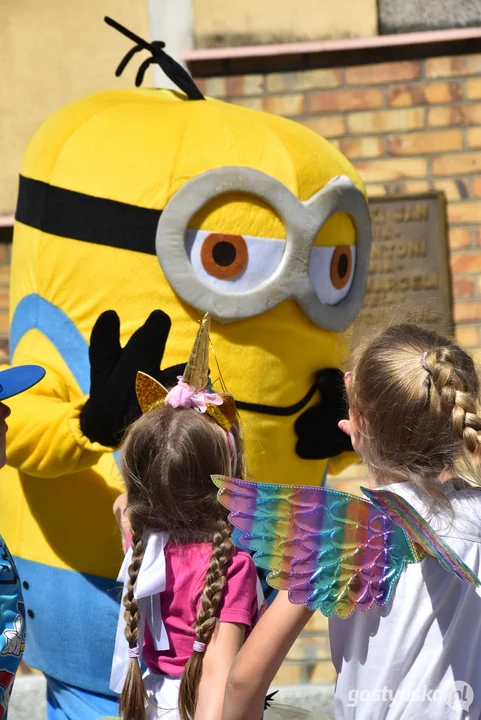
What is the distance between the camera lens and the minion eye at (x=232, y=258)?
2.29 metres

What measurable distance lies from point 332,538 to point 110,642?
41.7 inches

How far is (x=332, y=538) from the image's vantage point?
1.43m

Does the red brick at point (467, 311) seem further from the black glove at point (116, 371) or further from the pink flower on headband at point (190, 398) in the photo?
the pink flower on headband at point (190, 398)

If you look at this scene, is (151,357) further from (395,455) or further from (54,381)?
(395,455)

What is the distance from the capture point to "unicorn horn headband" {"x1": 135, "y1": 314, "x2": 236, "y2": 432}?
180cm

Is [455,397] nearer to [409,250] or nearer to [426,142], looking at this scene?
[409,250]

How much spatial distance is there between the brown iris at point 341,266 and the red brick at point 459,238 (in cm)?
147

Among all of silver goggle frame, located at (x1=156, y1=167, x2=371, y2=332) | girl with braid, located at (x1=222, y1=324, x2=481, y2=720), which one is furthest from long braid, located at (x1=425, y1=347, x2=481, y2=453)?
silver goggle frame, located at (x1=156, y1=167, x2=371, y2=332)

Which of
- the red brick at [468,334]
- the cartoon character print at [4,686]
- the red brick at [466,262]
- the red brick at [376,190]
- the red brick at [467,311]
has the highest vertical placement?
the red brick at [376,190]

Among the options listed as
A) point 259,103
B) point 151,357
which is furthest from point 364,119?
point 151,357

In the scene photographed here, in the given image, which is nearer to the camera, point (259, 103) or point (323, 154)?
point (323, 154)

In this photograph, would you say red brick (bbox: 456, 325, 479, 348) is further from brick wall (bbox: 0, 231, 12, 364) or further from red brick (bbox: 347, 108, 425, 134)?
brick wall (bbox: 0, 231, 12, 364)

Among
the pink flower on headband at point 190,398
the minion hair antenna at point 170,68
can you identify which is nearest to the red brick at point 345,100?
the minion hair antenna at point 170,68

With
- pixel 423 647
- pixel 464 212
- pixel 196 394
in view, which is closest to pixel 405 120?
pixel 464 212
